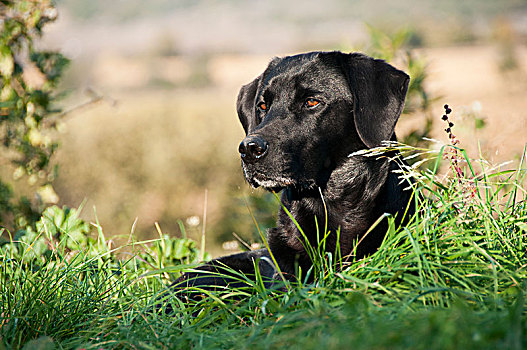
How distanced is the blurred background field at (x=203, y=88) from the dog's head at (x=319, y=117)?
1.80 feet

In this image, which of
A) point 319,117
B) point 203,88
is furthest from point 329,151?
point 203,88

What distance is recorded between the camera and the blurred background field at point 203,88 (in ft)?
16.3

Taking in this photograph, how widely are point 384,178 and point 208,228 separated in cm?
522

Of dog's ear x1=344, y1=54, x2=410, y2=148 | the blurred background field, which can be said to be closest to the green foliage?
the blurred background field

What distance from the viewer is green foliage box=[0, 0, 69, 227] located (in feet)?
13.8

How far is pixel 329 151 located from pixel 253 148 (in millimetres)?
471

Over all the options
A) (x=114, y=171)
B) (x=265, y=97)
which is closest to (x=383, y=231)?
(x=265, y=97)

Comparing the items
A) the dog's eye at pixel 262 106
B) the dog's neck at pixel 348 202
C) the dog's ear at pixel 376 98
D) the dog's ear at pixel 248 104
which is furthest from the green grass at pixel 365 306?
the dog's ear at pixel 248 104

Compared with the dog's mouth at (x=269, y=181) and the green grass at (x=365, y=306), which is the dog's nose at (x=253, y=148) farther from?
the green grass at (x=365, y=306)

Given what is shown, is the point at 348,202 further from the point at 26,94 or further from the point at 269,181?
the point at 26,94

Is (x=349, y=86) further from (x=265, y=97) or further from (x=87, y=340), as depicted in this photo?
(x=87, y=340)

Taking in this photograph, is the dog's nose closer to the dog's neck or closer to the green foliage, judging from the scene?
the dog's neck

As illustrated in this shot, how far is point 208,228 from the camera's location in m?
7.68

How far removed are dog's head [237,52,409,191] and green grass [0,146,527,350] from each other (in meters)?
0.52
